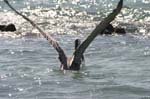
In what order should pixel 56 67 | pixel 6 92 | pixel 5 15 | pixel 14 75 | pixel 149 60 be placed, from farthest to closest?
pixel 5 15 < pixel 149 60 < pixel 56 67 < pixel 14 75 < pixel 6 92

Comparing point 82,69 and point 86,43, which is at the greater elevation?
point 86,43

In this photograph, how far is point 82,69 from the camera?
18.7 metres

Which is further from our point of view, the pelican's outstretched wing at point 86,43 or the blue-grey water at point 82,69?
the pelican's outstretched wing at point 86,43

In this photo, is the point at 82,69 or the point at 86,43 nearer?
the point at 86,43

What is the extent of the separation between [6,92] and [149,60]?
8224 millimetres

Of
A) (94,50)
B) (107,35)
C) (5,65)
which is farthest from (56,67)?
(107,35)

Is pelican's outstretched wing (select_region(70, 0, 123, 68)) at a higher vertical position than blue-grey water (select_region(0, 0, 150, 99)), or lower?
higher

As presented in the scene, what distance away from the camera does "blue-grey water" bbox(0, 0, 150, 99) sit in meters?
14.6

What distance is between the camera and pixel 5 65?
1973cm

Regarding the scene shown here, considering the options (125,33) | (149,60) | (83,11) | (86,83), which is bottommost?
(83,11)

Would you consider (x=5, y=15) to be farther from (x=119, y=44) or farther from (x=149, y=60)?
(x=149, y=60)

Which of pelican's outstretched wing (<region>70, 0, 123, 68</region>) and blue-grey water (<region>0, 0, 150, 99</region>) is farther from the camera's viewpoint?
pelican's outstretched wing (<region>70, 0, 123, 68</region>)

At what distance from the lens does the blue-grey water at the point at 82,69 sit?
14562 millimetres

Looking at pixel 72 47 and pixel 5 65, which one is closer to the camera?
pixel 5 65
